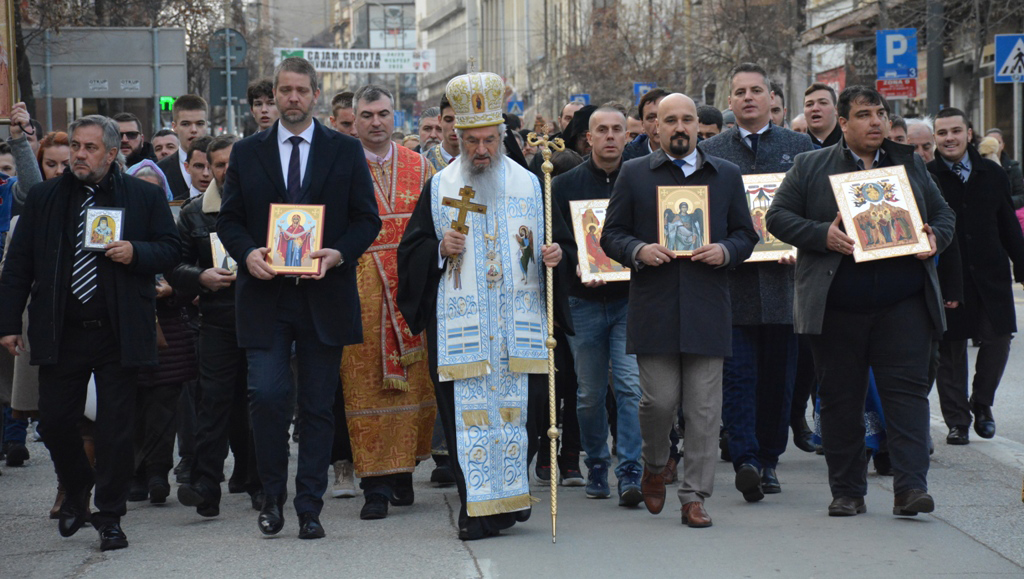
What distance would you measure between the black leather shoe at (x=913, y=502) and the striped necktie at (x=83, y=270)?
4170 mm

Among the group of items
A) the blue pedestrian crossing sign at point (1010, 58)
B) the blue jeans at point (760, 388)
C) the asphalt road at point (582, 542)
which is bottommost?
the asphalt road at point (582, 542)

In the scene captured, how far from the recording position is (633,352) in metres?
7.94

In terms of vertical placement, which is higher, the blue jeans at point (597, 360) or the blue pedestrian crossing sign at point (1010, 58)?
the blue pedestrian crossing sign at point (1010, 58)

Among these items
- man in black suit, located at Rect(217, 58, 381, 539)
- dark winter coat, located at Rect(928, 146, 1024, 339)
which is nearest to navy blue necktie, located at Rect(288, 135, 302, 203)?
man in black suit, located at Rect(217, 58, 381, 539)

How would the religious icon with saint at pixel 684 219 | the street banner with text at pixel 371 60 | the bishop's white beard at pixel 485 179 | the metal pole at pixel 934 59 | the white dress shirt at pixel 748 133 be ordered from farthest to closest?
1. the street banner with text at pixel 371 60
2. the metal pole at pixel 934 59
3. the white dress shirt at pixel 748 133
4. the religious icon with saint at pixel 684 219
5. the bishop's white beard at pixel 485 179

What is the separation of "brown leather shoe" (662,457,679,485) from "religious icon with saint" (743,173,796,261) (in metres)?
1.29

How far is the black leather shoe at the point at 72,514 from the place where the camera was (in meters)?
7.69

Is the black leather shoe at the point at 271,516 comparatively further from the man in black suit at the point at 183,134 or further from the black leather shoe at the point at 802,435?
the black leather shoe at the point at 802,435

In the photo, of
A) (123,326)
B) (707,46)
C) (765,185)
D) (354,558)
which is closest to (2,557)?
(123,326)

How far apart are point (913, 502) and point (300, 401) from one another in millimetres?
3118

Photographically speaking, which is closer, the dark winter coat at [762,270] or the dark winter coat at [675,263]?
the dark winter coat at [675,263]

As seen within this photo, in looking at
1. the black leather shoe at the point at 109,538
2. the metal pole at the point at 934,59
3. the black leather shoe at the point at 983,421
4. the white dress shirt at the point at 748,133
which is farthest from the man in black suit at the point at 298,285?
the metal pole at the point at 934,59

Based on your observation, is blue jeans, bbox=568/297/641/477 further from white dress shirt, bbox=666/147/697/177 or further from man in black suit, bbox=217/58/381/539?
man in black suit, bbox=217/58/381/539

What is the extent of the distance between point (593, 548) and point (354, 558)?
113 centimetres
